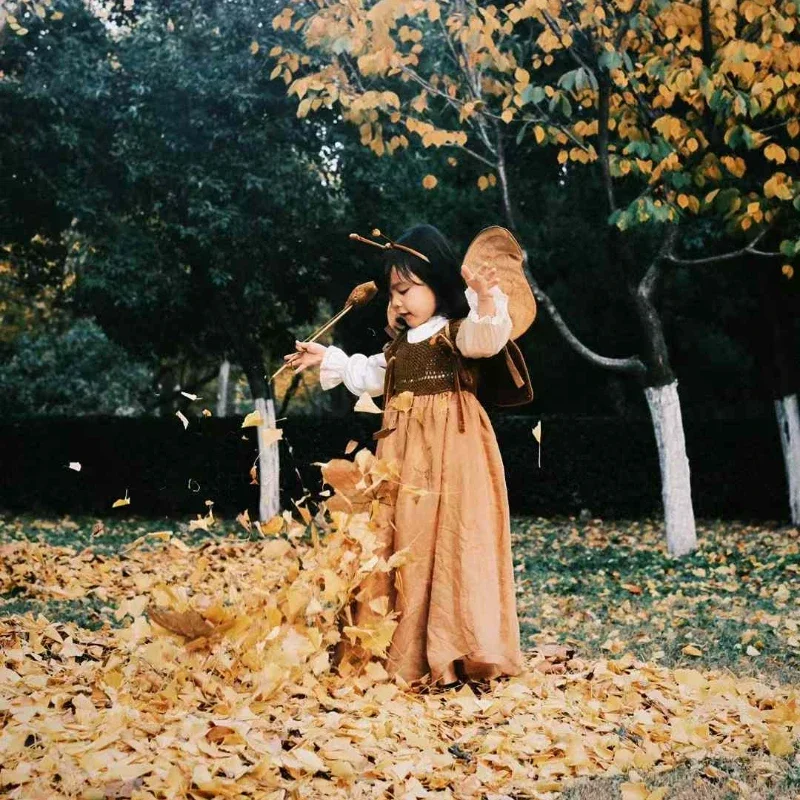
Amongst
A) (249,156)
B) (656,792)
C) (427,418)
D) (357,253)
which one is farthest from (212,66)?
(656,792)

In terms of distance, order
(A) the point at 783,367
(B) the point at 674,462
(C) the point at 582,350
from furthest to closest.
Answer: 1. (A) the point at 783,367
2. (C) the point at 582,350
3. (B) the point at 674,462

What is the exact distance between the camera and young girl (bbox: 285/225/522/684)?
3.72 m

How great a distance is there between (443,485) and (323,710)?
937mm

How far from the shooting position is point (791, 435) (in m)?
9.48

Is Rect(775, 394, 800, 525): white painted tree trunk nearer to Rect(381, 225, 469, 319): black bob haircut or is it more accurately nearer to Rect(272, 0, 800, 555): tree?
Rect(272, 0, 800, 555): tree

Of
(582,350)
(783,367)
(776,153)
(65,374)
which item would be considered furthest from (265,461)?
(776,153)

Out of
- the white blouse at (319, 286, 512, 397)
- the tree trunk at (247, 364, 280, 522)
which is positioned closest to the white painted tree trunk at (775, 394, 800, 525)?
the tree trunk at (247, 364, 280, 522)

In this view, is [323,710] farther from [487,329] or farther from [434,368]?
[487,329]

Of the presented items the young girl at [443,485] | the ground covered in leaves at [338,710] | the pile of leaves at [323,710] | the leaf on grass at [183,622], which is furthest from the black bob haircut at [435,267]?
the leaf on grass at [183,622]

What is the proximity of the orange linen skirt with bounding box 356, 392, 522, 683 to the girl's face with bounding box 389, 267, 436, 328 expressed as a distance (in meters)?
0.33

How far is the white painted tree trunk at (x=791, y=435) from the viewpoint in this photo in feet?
30.8

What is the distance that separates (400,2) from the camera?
267 inches

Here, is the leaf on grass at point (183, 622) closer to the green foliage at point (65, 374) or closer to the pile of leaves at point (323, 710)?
the pile of leaves at point (323, 710)

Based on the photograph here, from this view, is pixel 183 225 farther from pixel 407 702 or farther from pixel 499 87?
pixel 407 702
